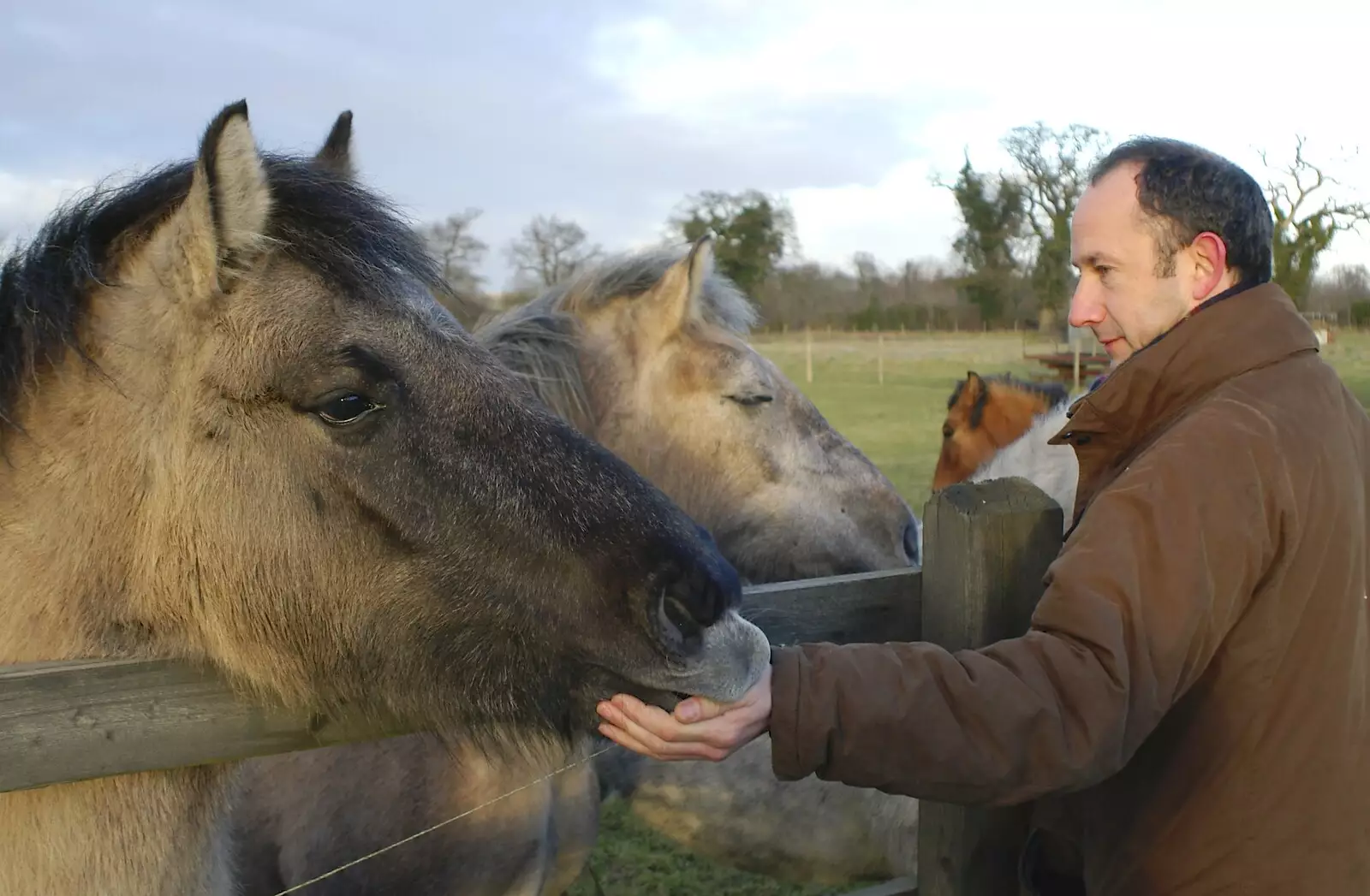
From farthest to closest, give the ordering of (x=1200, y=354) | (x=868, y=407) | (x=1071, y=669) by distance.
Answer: (x=868, y=407) → (x=1200, y=354) → (x=1071, y=669)

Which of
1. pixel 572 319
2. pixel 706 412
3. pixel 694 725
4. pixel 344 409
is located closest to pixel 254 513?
pixel 344 409

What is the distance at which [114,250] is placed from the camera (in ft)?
5.95

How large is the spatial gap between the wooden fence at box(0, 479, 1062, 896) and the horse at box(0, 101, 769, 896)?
0.08 metres

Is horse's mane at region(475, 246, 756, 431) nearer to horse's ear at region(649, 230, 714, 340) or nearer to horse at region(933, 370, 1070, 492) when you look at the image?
horse's ear at region(649, 230, 714, 340)

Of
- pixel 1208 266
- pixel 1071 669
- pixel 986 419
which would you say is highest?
pixel 1208 266

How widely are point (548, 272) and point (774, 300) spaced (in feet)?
86.8

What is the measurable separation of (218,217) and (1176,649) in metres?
1.75

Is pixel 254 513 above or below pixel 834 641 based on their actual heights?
above

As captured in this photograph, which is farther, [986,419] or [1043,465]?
[986,419]

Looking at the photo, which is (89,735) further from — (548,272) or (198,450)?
(548,272)

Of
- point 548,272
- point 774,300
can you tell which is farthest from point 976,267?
point 548,272

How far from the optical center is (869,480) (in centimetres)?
473

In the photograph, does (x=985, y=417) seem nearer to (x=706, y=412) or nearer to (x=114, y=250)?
(x=706, y=412)

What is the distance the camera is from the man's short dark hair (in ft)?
5.62
